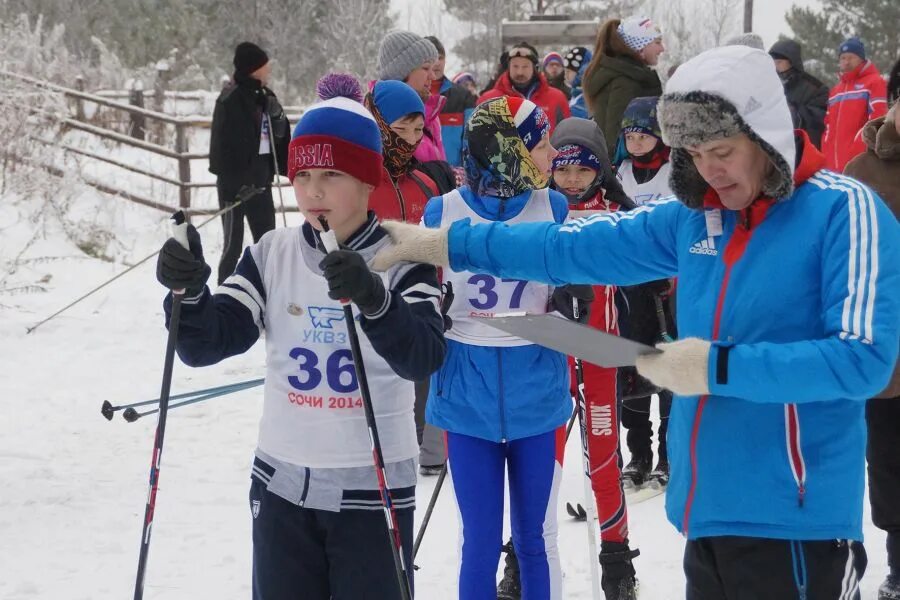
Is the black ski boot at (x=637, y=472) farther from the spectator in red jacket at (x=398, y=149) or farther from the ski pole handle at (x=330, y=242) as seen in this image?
the ski pole handle at (x=330, y=242)

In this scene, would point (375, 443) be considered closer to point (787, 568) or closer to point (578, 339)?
point (578, 339)

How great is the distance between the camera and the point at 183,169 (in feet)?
44.5

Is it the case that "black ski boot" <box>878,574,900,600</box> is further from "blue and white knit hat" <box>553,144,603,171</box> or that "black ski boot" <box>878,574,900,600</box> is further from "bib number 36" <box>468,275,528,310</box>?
"blue and white knit hat" <box>553,144,603,171</box>

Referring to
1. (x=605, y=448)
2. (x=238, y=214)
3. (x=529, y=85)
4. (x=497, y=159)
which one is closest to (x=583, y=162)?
(x=497, y=159)

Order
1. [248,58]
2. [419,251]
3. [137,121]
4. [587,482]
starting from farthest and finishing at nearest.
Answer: [137,121] → [248,58] → [587,482] → [419,251]

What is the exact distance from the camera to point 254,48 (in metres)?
8.41

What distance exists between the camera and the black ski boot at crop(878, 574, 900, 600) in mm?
3754

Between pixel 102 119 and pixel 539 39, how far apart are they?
7.25m

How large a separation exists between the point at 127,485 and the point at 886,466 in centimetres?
372

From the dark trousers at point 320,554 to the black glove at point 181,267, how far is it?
627 millimetres

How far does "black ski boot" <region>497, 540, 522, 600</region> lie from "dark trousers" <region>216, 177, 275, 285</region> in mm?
5237

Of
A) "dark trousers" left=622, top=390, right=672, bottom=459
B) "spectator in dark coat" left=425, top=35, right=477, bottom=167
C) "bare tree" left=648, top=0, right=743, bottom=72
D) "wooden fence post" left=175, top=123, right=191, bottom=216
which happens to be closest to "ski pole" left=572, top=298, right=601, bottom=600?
"dark trousers" left=622, top=390, right=672, bottom=459

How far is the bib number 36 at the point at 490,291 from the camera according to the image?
345 cm

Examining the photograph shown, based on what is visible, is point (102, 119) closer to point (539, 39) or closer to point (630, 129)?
point (539, 39)
